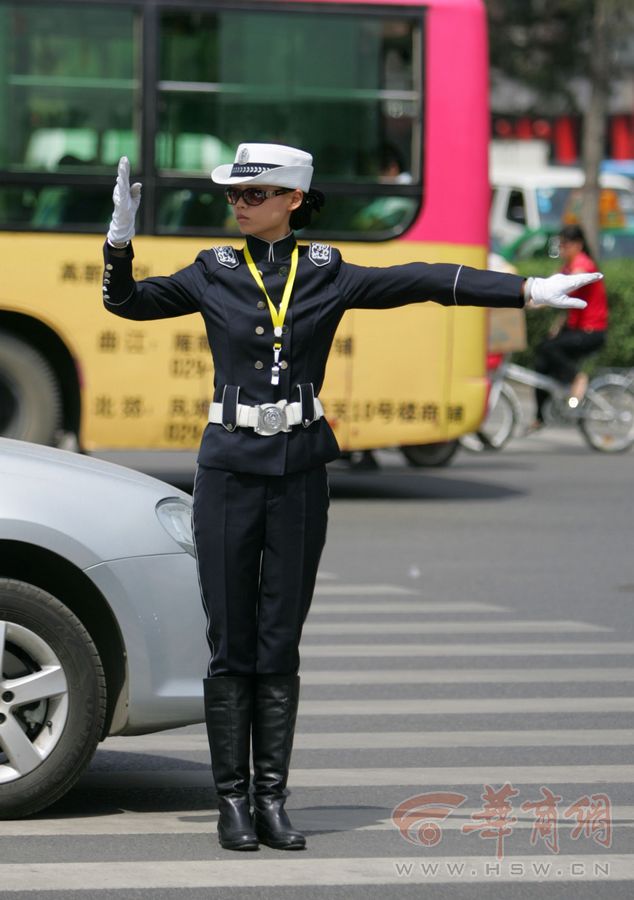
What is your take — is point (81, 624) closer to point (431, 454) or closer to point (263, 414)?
point (263, 414)

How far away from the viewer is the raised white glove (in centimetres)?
505

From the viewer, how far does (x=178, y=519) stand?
18.6 feet

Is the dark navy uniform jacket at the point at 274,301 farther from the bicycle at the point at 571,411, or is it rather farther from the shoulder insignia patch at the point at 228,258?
the bicycle at the point at 571,411

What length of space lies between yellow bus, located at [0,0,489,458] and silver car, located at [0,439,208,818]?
7304 mm

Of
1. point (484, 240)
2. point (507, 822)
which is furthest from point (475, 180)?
point (507, 822)

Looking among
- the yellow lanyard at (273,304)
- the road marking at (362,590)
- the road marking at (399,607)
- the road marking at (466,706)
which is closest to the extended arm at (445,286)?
the yellow lanyard at (273,304)

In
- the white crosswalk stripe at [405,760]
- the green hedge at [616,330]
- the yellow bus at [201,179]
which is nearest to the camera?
the white crosswalk stripe at [405,760]

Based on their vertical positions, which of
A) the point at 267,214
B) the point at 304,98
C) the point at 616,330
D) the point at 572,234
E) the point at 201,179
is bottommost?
the point at 616,330

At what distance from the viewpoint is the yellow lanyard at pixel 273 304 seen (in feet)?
16.6

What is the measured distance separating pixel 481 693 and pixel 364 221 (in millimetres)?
6408

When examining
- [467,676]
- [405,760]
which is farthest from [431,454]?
[405,760]

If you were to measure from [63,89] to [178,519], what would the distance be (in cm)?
791

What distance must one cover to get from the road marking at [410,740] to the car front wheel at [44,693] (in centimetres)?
102

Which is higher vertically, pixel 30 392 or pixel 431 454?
pixel 30 392
